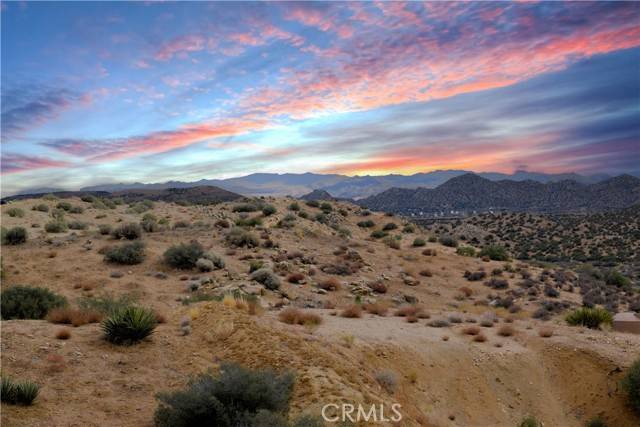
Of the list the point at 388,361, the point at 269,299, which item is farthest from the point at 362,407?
the point at 269,299

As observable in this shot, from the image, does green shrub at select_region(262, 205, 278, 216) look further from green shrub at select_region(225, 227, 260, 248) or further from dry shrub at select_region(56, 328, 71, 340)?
dry shrub at select_region(56, 328, 71, 340)

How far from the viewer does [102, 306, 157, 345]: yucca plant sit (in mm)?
9727

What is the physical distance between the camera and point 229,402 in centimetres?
652

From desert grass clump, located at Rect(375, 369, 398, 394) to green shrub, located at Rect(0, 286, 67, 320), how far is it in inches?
395

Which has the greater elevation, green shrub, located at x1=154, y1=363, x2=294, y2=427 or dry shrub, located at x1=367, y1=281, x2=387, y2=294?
green shrub, located at x1=154, y1=363, x2=294, y2=427

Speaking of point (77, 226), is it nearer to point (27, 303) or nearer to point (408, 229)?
point (27, 303)

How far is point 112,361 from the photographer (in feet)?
28.8

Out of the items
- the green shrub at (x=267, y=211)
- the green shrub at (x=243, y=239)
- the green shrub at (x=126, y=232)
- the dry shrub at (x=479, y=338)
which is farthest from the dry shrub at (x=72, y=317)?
the green shrub at (x=267, y=211)

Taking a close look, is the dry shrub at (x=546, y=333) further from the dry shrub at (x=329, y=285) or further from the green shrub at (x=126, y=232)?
the green shrub at (x=126, y=232)

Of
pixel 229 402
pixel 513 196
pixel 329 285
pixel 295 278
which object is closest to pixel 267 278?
pixel 295 278

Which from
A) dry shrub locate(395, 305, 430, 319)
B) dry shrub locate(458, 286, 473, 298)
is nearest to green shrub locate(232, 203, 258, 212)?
dry shrub locate(458, 286, 473, 298)

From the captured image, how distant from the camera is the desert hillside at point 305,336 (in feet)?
26.5

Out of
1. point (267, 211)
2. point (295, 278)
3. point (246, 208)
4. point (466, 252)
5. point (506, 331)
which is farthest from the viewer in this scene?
point (246, 208)

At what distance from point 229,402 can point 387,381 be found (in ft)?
13.5
